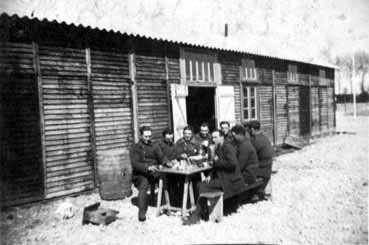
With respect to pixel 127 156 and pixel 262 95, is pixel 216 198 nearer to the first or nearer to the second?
pixel 127 156

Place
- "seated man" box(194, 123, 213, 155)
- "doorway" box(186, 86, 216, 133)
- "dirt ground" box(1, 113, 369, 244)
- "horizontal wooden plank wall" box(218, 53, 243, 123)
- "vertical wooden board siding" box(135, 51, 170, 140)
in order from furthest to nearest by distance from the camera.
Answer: "doorway" box(186, 86, 216, 133)
"horizontal wooden plank wall" box(218, 53, 243, 123)
"vertical wooden board siding" box(135, 51, 170, 140)
"seated man" box(194, 123, 213, 155)
"dirt ground" box(1, 113, 369, 244)

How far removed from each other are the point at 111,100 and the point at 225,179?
4.01 metres

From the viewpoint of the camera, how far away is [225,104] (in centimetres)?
1211

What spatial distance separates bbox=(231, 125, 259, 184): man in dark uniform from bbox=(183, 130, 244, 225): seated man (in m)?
0.40

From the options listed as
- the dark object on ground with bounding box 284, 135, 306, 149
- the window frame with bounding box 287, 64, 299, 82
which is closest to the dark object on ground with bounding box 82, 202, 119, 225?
the dark object on ground with bounding box 284, 135, 306, 149

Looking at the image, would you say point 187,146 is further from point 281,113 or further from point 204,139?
point 281,113

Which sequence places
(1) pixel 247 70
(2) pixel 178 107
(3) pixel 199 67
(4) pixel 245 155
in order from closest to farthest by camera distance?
(4) pixel 245 155, (2) pixel 178 107, (3) pixel 199 67, (1) pixel 247 70

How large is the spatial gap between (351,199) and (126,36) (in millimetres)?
6589

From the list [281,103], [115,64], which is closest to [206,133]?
[115,64]

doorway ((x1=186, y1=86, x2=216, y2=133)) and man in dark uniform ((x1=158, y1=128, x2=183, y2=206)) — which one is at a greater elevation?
doorway ((x1=186, y1=86, x2=216, y2=133))

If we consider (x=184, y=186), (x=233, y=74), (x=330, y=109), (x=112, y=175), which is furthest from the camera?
(x=330, y=109)

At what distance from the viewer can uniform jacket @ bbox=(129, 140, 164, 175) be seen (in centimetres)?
647

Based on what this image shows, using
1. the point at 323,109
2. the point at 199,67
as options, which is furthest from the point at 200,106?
the point at 323,109

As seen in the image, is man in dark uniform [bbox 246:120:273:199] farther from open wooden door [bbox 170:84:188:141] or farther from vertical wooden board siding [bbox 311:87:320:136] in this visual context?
vertical wooden board siding [bbox 311:87:320:136]
